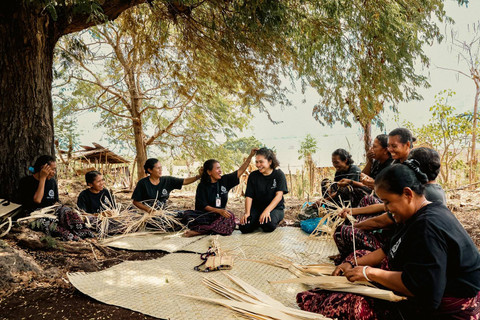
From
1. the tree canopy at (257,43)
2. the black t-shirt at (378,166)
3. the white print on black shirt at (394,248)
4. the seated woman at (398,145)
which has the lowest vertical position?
the white print on black shirt at (394,248)

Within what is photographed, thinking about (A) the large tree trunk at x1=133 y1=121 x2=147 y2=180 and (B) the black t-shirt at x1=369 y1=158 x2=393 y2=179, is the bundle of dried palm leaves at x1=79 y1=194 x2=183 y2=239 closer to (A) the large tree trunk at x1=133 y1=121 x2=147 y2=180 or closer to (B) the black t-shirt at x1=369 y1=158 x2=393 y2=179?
(B) the black t-shirt at x1=369 y1=158 x2=393 y2=179

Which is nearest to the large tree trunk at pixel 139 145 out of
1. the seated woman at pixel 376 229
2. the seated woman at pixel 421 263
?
the seated woman at pixel 376 229

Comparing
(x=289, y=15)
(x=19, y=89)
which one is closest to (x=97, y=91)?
(x=19, y=89)

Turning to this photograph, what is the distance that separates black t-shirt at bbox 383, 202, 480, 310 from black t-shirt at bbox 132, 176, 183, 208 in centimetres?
330

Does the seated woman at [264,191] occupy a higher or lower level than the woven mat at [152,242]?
higher

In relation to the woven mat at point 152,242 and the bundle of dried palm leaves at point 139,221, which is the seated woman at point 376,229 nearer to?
the woven mat at point 152,242

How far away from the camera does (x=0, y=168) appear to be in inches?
137

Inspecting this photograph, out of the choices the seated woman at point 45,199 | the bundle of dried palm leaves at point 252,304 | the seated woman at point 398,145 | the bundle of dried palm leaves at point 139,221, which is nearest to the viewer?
the bundle of dried palm leaves at point 252,304

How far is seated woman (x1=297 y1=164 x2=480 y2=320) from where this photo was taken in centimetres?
120

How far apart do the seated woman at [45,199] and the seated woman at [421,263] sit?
2.98 meters

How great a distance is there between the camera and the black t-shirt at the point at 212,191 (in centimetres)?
395

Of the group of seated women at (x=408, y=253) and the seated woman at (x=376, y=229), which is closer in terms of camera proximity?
the group of seated women at (x=408, y=253)

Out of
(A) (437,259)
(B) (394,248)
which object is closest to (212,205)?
(B) (394,248)

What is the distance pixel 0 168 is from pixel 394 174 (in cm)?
389
